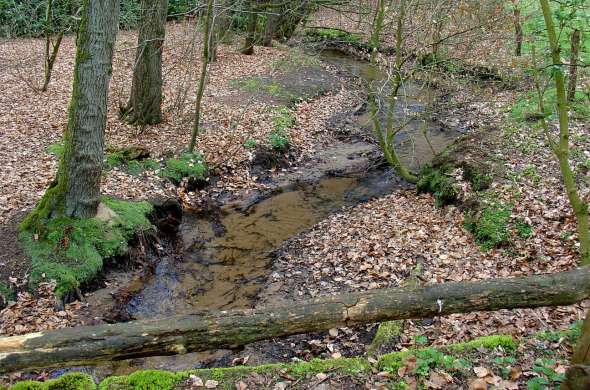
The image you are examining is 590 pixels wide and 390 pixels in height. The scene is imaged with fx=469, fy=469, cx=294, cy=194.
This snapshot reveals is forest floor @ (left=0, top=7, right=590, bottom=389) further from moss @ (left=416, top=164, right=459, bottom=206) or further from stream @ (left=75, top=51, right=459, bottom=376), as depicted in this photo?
stream @ (left=75, top=51, right=459, bottom=376)

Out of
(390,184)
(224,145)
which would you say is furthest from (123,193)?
(390,184)

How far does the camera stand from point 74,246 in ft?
24.8

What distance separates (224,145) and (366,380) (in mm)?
9024

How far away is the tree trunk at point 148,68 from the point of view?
11.7m

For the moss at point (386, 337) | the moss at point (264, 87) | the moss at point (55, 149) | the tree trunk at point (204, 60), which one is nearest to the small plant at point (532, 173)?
the moss at point (386, 337)

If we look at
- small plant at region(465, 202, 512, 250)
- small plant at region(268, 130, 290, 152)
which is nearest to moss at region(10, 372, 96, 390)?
small plant at region(465, 202, 512, 250)

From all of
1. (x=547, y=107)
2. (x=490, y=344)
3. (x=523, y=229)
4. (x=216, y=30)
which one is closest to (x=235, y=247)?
(x=523, y=229)

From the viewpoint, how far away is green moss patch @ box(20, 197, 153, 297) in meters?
7.10

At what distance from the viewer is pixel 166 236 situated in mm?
9352

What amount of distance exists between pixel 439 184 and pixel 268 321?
703 centimetres

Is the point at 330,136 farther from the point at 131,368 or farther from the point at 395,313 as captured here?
the point at 395,313

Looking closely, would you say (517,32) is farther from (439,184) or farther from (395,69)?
(439,184)

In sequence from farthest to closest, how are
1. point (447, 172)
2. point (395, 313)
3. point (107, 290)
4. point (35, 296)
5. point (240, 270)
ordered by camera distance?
1. point (447, 172)
2. point (240, 270)
3. point (107, 290)
4. point (35, 296)
5. point (395, 313)

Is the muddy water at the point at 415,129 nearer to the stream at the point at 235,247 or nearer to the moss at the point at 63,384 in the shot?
the stream at the point at 235,247
